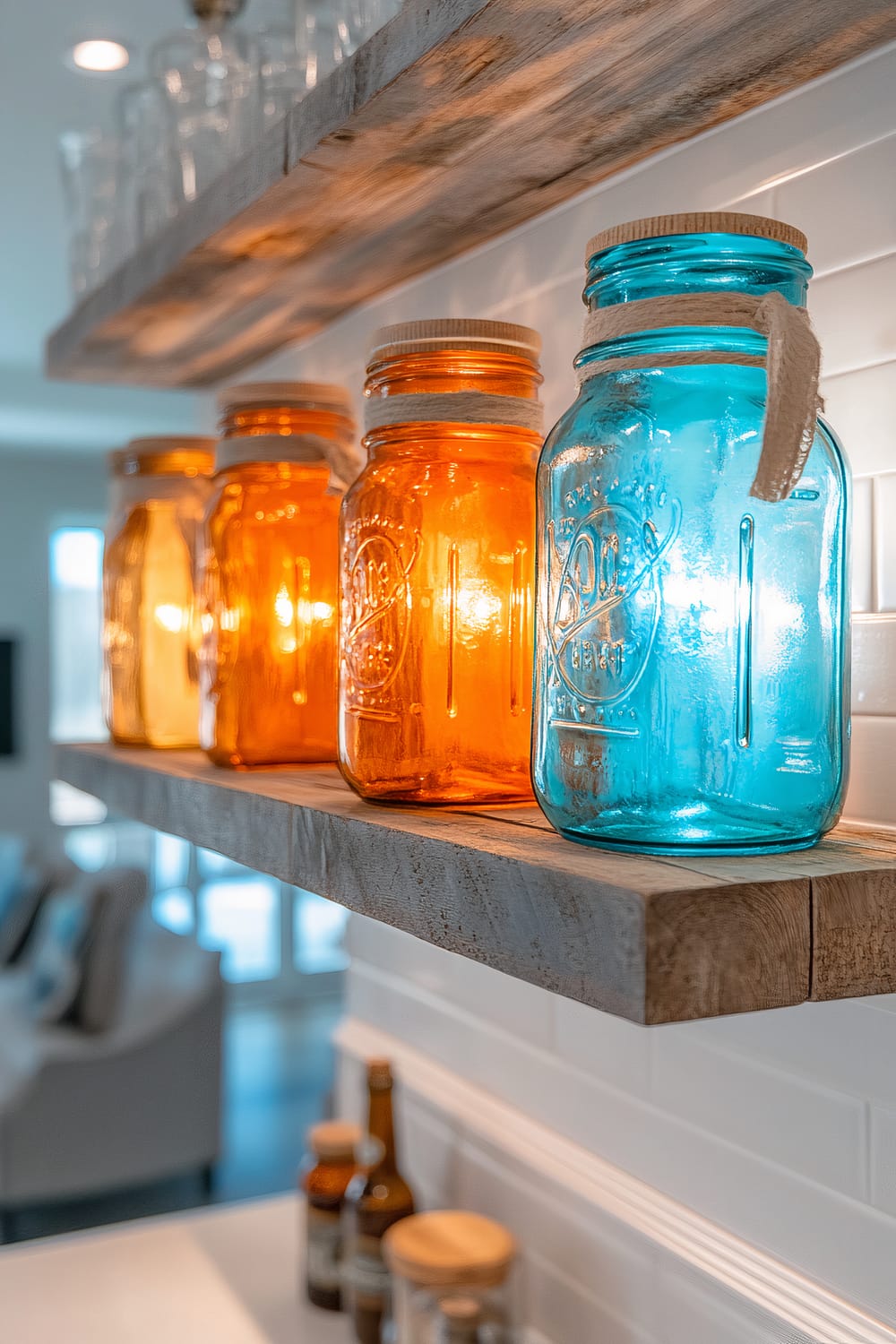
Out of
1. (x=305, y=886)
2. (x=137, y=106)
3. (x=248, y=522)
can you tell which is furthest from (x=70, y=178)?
(x=305, y=886)

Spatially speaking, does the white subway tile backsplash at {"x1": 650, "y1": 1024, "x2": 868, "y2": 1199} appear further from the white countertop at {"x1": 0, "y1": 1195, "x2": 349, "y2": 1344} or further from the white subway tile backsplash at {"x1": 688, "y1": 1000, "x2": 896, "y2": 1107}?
the white countertop at {"x1": 0, "y1": 1195, "x2": 349, "y2": 1344}

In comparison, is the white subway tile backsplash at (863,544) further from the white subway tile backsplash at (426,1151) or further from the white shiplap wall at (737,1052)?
the white subway tile backsplash at (426,1151)

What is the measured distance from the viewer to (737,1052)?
78cm

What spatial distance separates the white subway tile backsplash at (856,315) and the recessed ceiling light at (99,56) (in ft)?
5.14

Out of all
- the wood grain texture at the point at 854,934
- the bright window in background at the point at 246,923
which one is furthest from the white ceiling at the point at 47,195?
the bright window in background at the point at 246,923

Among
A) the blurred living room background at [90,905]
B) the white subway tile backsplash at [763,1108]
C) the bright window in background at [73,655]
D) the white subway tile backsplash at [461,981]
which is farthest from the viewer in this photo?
the bright window in background at [73,655]

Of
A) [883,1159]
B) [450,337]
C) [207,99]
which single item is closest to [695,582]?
[450,337]

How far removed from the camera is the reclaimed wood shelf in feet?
1.41

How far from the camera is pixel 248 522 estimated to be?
91cm

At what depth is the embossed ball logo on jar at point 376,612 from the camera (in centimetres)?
68

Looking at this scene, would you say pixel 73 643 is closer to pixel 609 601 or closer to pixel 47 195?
pixel 47 195

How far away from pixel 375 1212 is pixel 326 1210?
8 centimetres

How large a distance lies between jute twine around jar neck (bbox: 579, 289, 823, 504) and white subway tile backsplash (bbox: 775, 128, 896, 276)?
0.59 ft

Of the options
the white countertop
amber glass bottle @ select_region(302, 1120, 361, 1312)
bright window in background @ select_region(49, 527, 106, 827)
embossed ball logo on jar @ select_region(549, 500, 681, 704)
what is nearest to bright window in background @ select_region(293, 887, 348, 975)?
bright window in background @ select_region(49, 527, 106, 827)
